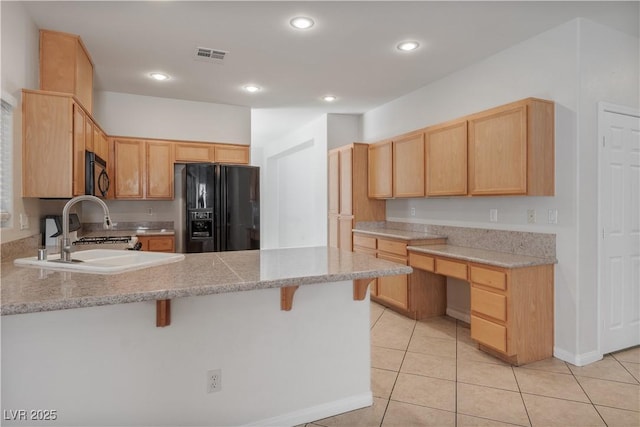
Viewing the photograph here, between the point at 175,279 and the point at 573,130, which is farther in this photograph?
the point at 573,130

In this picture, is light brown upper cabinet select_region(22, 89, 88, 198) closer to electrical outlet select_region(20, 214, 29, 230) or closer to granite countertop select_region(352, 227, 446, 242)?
electrical outlet select_region(20, 214, 29, 230)

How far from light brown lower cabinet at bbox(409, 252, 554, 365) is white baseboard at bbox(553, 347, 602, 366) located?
0.06 metres

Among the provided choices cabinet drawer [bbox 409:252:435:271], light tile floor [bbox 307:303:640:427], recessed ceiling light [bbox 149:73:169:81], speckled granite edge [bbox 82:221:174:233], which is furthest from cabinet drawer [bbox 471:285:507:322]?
speckled granite edge [bbox 82:221:174:233]

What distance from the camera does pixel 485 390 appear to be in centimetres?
241

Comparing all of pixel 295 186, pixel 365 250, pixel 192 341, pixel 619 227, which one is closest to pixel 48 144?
pixel 192 341

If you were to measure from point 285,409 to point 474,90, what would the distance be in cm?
340

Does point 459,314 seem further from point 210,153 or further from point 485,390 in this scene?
point 210,153

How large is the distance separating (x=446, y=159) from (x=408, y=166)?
610 mm

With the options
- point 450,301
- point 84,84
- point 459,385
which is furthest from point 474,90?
point 84,84

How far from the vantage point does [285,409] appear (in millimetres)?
1996

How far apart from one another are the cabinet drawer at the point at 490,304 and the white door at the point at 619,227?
0.86 meters

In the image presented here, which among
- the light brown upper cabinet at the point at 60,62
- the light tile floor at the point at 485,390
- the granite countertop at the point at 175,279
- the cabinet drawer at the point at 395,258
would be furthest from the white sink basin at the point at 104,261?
the cabinet drawer at the point at 395,258

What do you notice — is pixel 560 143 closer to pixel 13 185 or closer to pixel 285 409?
pixel 285 409

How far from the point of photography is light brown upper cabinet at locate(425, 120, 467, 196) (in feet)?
11.2
